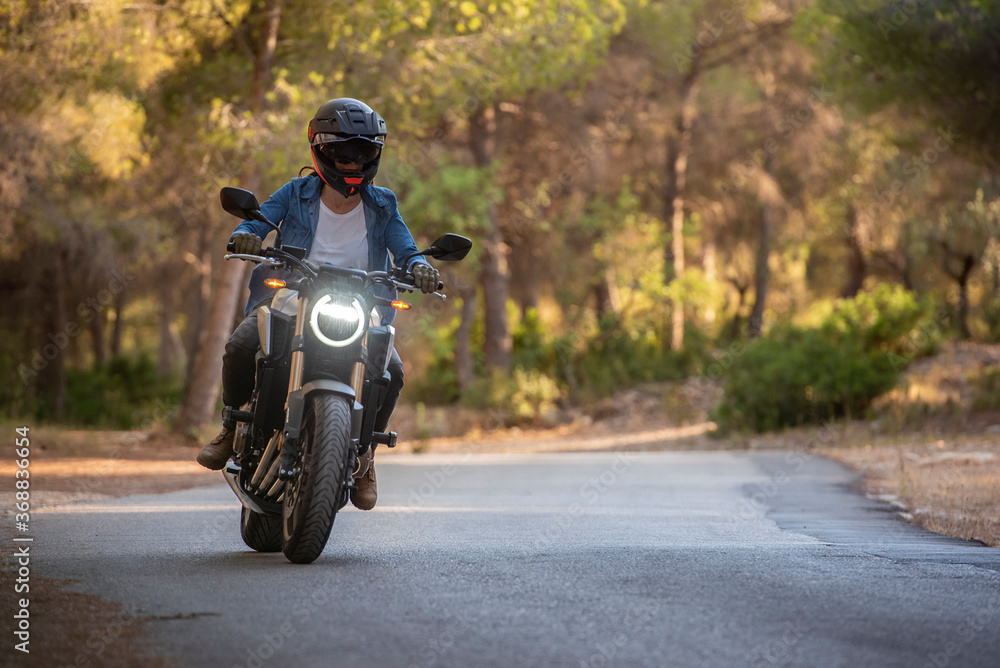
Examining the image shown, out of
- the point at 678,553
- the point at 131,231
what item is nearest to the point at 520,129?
the point at 131,231

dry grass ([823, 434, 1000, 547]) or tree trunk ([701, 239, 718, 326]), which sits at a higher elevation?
tree trunk ([701, 239, 718, 326])

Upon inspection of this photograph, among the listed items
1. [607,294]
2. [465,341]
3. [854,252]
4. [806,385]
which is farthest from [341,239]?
[854,252]

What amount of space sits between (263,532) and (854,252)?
36290mm

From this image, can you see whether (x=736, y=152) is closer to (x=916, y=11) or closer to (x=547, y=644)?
(x=916, y=11)

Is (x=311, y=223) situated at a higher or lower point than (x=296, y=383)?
higher

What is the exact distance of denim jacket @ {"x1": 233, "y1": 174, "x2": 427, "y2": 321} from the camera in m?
6.63

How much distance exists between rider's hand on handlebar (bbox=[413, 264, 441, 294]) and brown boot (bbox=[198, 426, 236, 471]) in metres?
1.39

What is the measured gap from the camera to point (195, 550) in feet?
21.7

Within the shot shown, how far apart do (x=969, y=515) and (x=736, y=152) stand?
28.4 metres

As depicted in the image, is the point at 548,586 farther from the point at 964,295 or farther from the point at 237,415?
the point at 964,295

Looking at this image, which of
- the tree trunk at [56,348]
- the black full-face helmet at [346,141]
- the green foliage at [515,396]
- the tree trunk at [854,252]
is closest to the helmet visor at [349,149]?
the black full-face helmet at [346,141]

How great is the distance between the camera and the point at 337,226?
674cm

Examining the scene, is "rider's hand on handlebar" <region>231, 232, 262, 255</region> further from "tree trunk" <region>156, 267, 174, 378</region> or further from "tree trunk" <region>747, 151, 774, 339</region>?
"tree trunk" <region>747, 151, 774, 339</region>

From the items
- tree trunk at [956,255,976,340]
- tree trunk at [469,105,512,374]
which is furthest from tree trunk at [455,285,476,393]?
tree trunk at [956,255,976,340]
